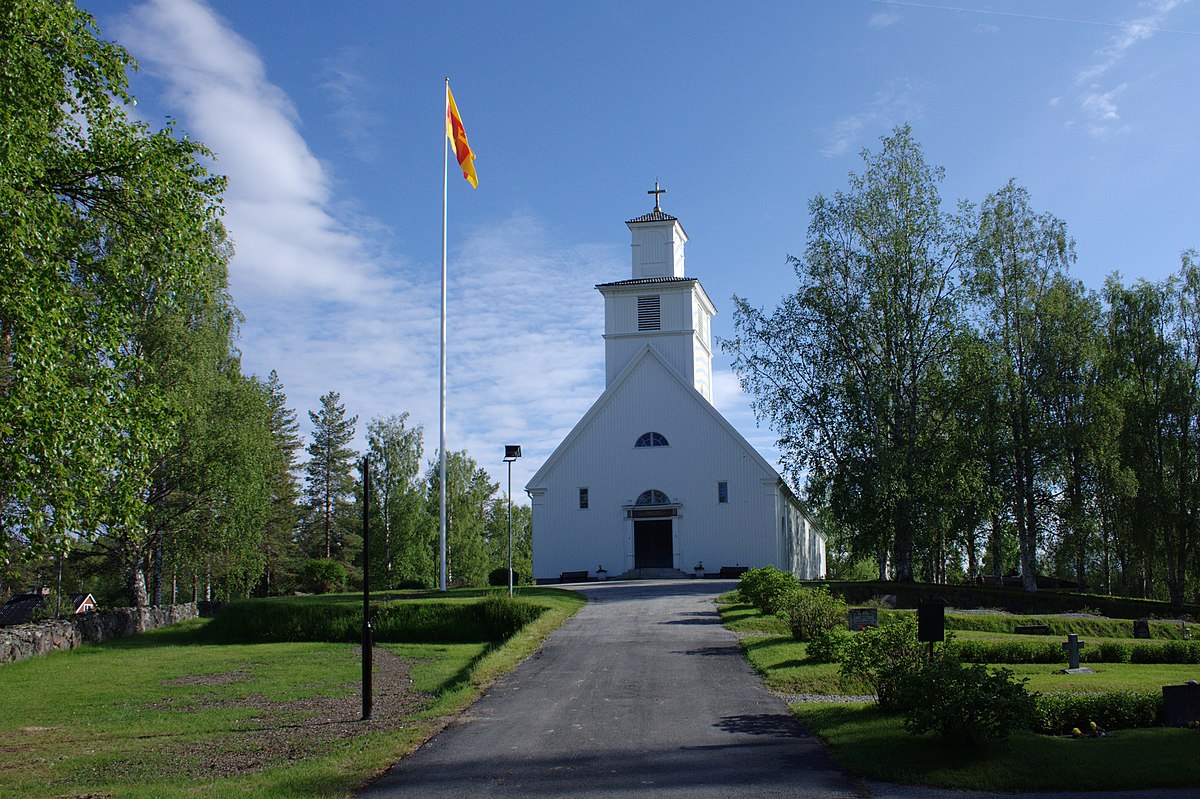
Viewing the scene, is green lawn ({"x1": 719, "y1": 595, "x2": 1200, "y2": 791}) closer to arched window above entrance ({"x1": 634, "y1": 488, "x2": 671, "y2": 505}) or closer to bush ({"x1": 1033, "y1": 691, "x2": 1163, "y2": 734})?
bush ({"x1": 1033, "y1": 691, "x2": 1163, "y2": 734})

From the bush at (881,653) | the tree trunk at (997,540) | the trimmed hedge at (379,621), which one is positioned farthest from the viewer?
the tree trunk at (997,540)

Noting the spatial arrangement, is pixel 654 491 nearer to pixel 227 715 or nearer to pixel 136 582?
pixel 136 582

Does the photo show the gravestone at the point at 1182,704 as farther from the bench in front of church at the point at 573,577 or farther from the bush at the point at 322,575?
the bush at the point at 322,575

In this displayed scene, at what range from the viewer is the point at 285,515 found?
57438 millimetres

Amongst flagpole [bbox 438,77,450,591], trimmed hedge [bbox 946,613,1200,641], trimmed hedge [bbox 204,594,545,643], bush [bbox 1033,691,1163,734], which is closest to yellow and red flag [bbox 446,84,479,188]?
flagpole [bbox 438,77,450,591]

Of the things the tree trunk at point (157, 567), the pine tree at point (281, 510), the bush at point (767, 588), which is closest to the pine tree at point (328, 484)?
the pine tree at point (281, 510)

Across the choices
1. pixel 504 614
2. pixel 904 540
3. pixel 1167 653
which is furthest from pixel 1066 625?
pixel 504 614

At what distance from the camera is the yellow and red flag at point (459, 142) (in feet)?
101

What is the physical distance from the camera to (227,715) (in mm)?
13828

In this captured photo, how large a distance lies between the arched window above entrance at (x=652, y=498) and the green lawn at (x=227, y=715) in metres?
14.8

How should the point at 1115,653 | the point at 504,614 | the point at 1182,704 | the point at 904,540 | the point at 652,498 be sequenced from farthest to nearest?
the point at 652,498, the point at 904,540, the point at 504,614, the point at 1115,653, the point at 1182,704

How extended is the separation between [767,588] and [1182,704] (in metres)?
12.0

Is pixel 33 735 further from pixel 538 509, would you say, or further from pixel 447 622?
pixel 538 509

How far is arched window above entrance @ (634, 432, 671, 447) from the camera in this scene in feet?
126
